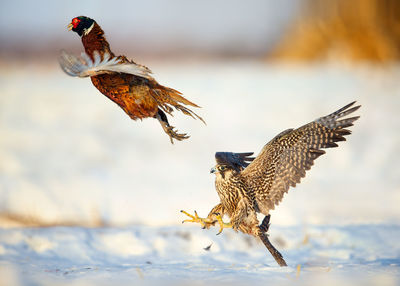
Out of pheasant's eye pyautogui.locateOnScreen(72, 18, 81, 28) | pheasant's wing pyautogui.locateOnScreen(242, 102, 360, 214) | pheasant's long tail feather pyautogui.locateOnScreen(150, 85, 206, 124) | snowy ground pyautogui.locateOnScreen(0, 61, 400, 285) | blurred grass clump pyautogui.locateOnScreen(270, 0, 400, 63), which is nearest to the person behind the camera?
pheasant's eye pyautogui.locateOnScreen(72, 18, 81, 28)

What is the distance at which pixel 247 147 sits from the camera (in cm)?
972

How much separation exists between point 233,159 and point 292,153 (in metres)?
0.61

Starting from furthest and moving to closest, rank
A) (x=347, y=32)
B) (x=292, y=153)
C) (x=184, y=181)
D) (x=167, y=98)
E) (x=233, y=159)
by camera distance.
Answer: (x=347, y=32) → (x=184, y=181) → (x=233, y=159) → (x=292, y=153) → (x=167, y=98)

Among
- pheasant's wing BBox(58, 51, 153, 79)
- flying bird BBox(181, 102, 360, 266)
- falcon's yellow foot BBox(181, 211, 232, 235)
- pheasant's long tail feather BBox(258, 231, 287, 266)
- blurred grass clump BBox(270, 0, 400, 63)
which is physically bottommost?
pheasant's long tail feather BBox(258, 231, 287, 266)

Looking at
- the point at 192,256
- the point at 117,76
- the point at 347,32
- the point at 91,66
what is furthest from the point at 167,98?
the point at 347,32

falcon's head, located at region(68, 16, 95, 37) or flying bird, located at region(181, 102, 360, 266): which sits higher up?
falcon's head, located at region(68, 16, 95, 37)

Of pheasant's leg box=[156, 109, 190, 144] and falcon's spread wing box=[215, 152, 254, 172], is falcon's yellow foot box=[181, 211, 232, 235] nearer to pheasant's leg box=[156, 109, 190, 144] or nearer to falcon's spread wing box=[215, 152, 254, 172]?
falcon's spread wing box=[215, 152, 254, 172]

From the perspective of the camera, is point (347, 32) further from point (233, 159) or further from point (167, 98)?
point (167, 98)

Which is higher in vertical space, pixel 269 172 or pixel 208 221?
pixel 269 172

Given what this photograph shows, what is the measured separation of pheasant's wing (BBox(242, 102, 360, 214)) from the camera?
455 cm

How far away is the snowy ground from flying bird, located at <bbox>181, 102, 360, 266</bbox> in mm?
479

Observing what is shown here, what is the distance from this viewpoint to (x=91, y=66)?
385 centimetres

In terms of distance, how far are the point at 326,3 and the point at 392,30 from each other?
→ 296 cm

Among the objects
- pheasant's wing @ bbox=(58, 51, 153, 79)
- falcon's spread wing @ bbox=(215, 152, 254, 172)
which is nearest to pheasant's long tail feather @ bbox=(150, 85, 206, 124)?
pheasant's wing @ bbox=(58, 51, 153, 79)
